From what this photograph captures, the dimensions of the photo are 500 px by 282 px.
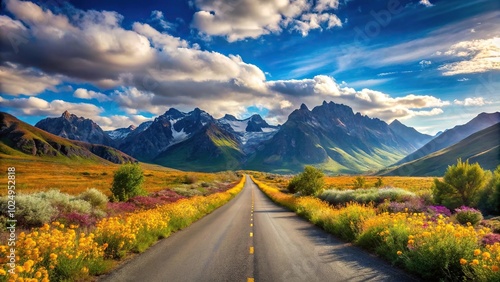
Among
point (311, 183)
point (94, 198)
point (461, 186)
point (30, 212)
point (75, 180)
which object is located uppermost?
point (30, 212)

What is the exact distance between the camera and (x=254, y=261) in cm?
1043

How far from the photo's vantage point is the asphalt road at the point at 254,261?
28.1ft

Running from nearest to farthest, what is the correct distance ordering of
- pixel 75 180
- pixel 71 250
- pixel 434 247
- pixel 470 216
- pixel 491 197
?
pixel 434 247 → pixel 71 250 → pixel 470 216 → pixel 491 197 → pixel 75 180

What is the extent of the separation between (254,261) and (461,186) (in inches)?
845

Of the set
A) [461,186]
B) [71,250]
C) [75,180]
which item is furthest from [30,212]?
[75,180]

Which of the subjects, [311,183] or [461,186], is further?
[311,183]

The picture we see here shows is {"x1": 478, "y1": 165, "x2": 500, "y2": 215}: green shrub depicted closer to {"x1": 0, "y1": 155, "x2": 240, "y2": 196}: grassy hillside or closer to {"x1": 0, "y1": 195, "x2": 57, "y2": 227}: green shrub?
{"x1": 0, "y1": 195, "x2": 57, "y2": 227}: green shrub

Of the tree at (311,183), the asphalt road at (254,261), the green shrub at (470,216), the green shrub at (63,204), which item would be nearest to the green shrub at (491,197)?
the green shrub at (470,216)

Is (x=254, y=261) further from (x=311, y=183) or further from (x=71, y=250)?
(x=311, y=183)

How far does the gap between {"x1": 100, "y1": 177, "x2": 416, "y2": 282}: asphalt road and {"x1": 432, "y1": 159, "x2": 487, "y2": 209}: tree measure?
46.9ft

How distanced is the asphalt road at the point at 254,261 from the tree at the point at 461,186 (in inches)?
562

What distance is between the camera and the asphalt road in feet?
28.1

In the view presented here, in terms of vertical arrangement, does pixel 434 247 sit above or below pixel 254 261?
above

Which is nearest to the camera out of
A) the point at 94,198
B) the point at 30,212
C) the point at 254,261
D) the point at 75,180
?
the point at 254,261
